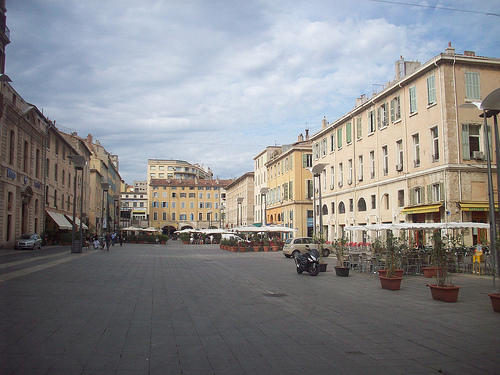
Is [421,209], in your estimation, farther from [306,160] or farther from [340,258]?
[306,160]

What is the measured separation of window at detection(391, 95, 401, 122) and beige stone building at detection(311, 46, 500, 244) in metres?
0.07

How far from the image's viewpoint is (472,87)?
27562mm

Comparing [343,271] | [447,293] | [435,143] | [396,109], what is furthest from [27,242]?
[447,293]

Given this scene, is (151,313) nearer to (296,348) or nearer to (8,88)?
(296,348)

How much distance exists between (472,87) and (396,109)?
6258 millimetres

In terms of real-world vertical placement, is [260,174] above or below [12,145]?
above

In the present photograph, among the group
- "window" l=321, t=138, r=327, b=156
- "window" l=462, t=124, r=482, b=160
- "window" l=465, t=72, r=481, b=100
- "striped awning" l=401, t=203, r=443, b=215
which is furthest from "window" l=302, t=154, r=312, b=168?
"window" l=462, t=124, r=482, b=160

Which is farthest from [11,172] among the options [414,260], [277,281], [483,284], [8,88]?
[483,284]

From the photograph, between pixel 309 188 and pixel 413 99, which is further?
A: pixel 309 188

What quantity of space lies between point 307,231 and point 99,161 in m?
37.1

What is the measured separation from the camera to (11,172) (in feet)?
112

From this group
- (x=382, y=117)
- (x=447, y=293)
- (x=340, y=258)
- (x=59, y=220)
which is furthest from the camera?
(x=59, y=220)

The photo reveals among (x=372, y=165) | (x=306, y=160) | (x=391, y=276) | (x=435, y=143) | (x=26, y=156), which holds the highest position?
(x=306, y=160)

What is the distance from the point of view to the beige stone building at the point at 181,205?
109250 millimetres
